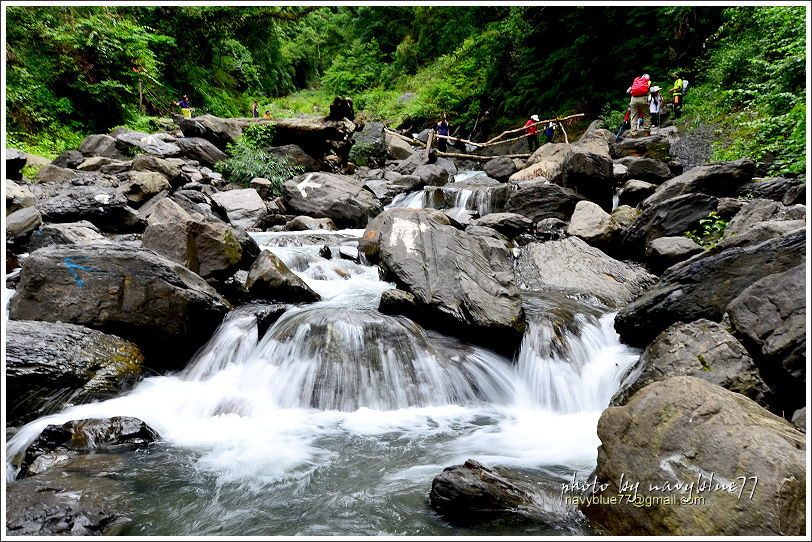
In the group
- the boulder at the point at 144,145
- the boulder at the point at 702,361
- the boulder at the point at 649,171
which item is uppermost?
the boulder at the point at 144,145

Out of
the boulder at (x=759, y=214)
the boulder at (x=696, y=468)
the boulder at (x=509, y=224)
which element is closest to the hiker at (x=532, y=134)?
the boulder at (x=509, y=224)

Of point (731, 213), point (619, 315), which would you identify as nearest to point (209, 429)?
point (619, 315)

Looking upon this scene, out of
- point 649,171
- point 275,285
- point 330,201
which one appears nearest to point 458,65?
point 330,201

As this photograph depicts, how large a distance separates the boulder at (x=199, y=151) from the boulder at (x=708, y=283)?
50.6 feet

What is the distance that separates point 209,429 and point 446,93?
28.6 meters

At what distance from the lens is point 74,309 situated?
5.78 m

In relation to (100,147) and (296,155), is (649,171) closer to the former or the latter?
(296,155)

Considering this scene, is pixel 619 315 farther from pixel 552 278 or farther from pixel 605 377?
pixel 552 278

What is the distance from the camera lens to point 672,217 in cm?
920

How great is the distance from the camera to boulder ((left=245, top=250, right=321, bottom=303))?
305 inches

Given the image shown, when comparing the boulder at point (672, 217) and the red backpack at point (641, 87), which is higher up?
the red backpack at point (641, 87)

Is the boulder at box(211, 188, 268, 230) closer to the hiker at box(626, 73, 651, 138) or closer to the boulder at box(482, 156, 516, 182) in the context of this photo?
the boulder at box(482, 156, 516, 182)

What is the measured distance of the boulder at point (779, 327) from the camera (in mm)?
3945

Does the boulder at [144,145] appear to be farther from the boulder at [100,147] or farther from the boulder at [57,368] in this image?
the boulder at [57,368]
